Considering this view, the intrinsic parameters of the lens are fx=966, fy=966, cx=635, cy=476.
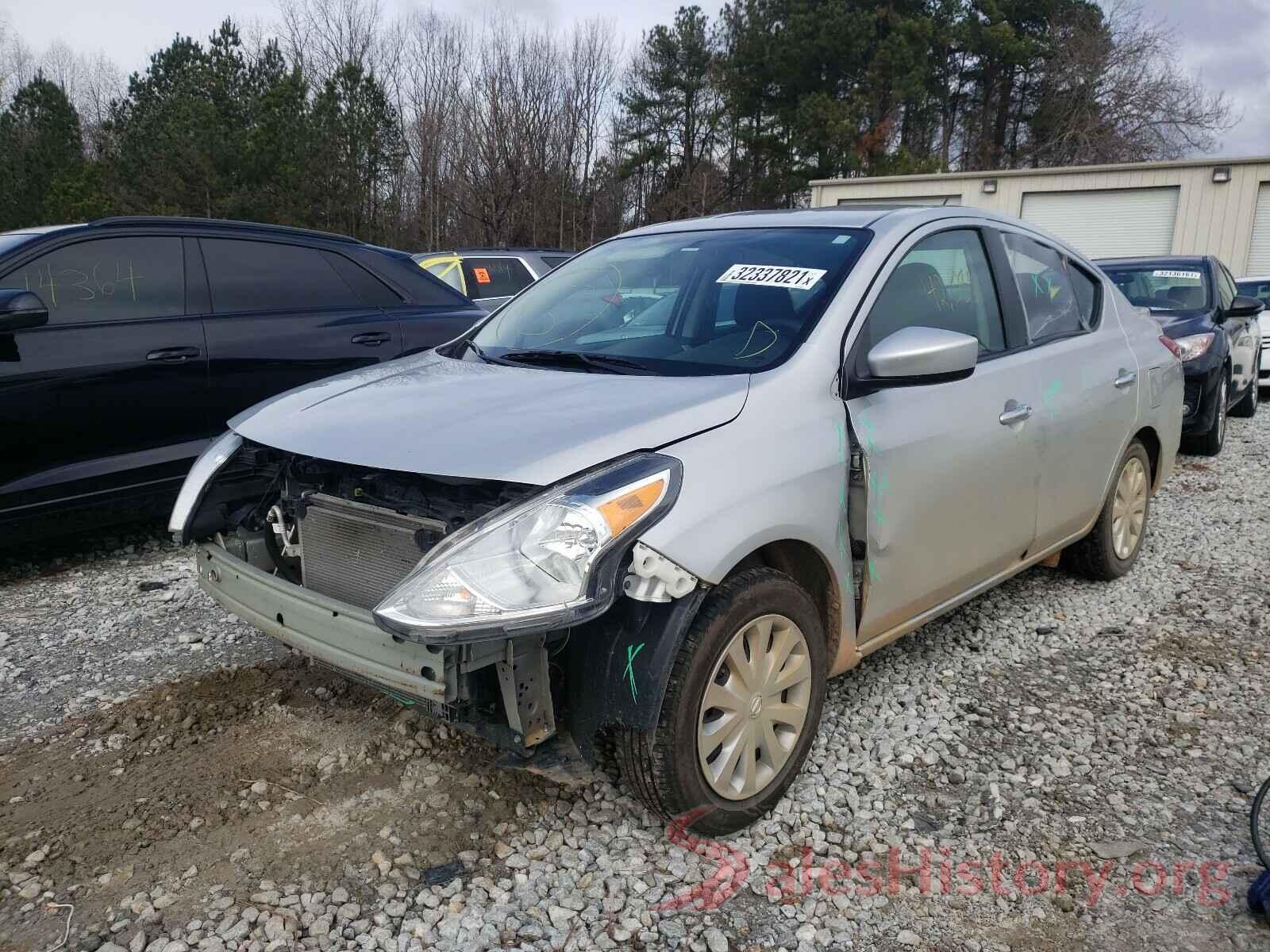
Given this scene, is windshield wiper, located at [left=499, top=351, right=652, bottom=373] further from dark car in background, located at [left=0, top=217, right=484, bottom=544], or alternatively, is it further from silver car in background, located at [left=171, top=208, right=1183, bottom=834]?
dark car in background, located at [left=0, top=217, right=484, bottom=544]

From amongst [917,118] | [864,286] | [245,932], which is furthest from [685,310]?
[917,118]

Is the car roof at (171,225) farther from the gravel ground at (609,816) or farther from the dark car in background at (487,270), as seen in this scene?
the dark car in background at (487,270)

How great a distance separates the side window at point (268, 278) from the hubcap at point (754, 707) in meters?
3.75

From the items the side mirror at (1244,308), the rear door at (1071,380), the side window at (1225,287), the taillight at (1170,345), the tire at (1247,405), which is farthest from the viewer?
the tire at (1247,405)

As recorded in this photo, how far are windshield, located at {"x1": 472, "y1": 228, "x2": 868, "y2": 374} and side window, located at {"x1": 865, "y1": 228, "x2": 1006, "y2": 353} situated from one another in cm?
18

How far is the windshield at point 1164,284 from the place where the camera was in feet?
28.6

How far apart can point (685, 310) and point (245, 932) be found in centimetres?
223

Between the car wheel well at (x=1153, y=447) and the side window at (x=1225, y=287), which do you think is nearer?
the car wheel well at (x=1153, y=447)

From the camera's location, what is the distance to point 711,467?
2463mm

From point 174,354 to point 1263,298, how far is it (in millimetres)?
12826

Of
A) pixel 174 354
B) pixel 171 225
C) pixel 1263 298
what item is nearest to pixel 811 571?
pixel 174 354

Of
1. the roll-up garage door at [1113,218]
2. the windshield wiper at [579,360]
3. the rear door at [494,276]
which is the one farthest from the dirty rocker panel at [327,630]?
the roll-up garage door at [1113,218]

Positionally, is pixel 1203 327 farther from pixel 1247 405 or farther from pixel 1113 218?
pixel 1113 218

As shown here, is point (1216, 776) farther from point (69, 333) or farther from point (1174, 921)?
point (69, 333)
